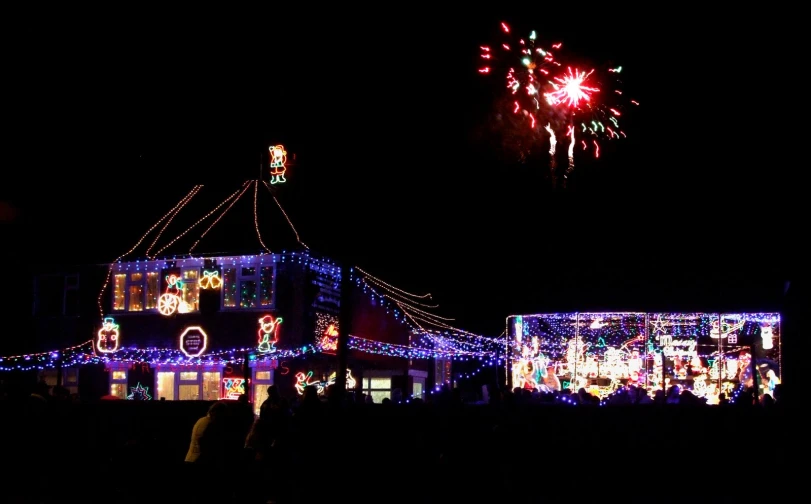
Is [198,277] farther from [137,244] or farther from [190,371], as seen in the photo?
[137,244]

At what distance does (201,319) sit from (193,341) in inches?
26.3

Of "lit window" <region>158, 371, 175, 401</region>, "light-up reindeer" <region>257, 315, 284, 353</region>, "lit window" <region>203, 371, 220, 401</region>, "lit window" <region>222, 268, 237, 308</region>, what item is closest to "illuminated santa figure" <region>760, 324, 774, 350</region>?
"light-up reindeer" <region>257, 315, 284, 353</region>

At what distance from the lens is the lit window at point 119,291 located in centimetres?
2522

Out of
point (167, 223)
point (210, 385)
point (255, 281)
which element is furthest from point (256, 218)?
point (210, 385)

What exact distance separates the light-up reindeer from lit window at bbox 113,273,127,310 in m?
4.88

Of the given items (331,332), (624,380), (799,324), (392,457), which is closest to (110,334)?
(331,332)

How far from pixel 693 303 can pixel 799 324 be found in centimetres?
1499

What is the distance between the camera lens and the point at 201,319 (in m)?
23.9

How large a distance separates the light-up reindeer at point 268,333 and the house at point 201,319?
0.10ft

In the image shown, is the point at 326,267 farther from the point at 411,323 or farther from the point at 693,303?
the point at 693,303

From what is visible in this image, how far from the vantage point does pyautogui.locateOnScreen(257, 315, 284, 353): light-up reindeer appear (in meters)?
22.8

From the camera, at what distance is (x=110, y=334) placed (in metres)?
24.7

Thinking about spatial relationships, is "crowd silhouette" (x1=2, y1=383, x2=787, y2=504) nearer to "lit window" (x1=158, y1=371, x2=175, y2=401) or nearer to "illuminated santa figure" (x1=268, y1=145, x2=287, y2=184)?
"lit window" (x1=158, y1=371, x2=175, y2=401)

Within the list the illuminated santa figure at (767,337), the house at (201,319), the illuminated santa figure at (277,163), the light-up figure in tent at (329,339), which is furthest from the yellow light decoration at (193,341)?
the illuminated santa figure at (767,337)
